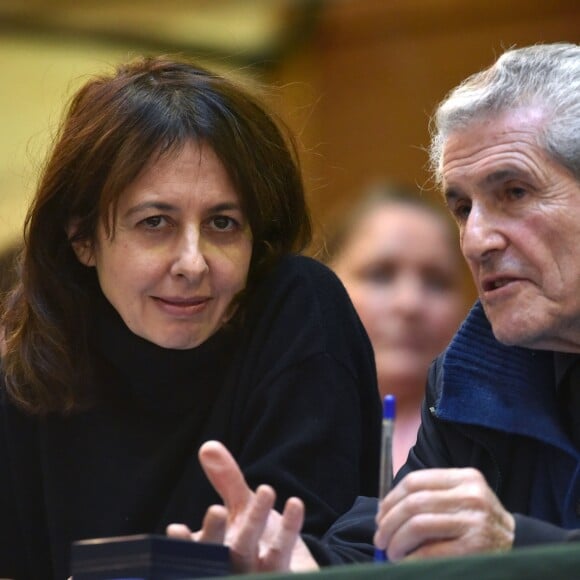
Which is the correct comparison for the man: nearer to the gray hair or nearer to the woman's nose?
the gray hair

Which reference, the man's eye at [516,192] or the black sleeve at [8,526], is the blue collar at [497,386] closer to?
the man's eye at [516,192]

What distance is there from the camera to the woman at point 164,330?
2.71m

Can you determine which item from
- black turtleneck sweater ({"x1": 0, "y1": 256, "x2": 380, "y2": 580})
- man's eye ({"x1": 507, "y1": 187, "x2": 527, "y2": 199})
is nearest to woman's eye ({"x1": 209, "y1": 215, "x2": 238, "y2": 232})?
black turtleneck sweater ({"x1": 0, "y1": 256, "x2": 380, "y2": 580})

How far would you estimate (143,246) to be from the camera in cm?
273

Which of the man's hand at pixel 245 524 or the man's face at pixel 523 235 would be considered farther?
the man's face at pixel 523 235

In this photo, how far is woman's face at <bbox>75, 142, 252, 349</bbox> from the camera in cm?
270

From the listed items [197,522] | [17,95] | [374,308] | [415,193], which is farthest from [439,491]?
[17,95]

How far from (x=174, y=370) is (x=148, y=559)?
0.98 meters

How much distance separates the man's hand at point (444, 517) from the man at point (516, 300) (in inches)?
11.8

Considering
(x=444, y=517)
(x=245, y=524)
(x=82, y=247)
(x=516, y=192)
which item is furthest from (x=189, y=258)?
(x=444, y=517)

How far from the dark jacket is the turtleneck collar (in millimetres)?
423

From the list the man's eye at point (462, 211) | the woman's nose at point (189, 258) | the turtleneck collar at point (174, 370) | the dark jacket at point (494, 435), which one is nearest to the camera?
the dark jacket at point (494, 435)

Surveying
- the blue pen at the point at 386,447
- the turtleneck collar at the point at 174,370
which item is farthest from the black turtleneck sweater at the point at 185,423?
the blue pen at the point at 386,447

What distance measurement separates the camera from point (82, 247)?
9.50 ft
